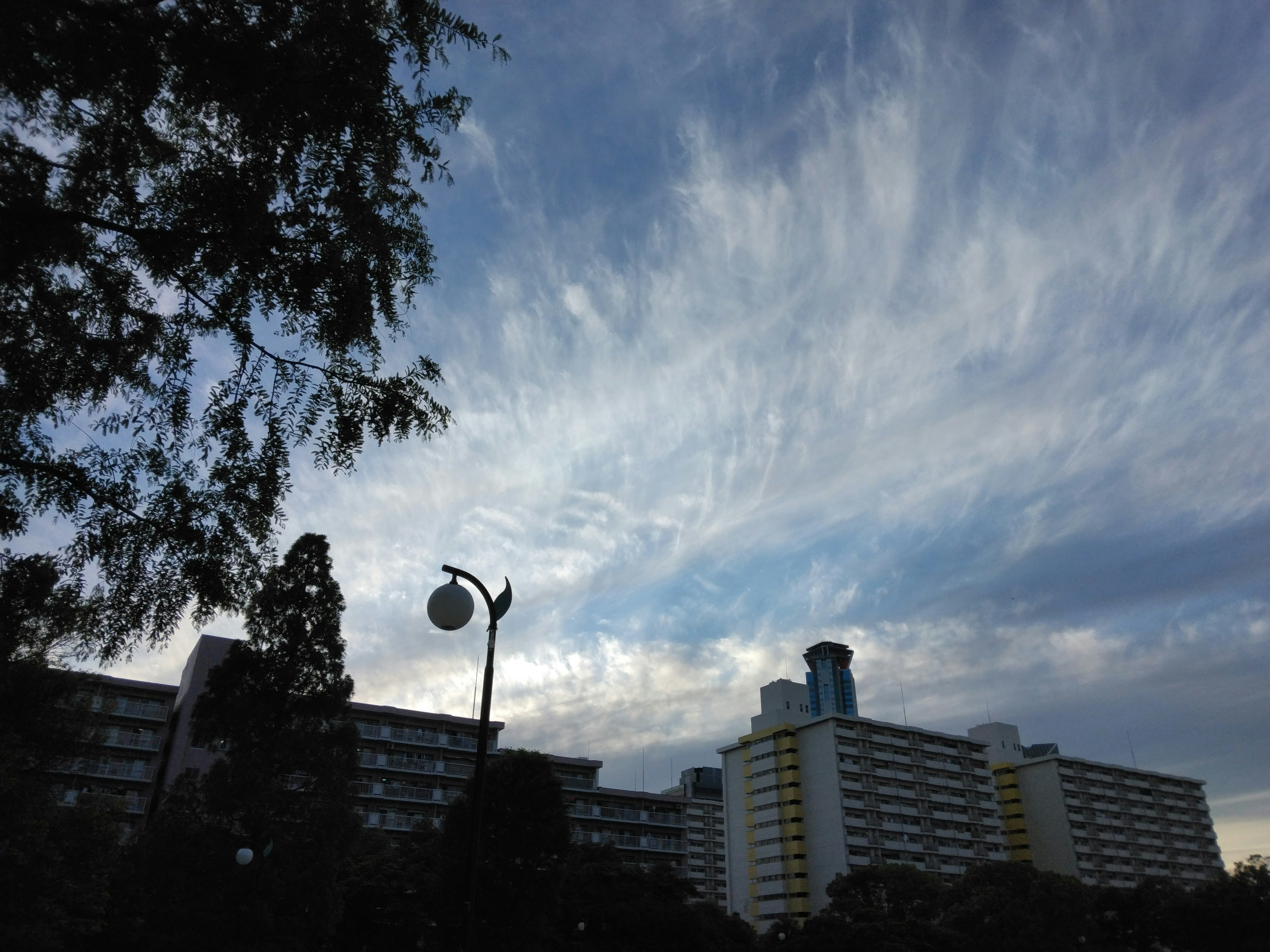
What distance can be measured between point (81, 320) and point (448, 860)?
102ft

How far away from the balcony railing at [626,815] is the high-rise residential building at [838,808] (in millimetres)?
21742

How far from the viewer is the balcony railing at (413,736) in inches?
2501

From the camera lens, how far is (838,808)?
282 ft

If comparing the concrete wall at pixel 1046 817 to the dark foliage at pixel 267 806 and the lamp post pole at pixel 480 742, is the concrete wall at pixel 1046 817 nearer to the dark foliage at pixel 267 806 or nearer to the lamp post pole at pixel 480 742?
the dark foliage at pixel 267 806

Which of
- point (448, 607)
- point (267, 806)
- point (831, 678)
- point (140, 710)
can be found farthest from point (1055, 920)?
point (831, 678)

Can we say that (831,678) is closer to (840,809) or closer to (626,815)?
(840,809)

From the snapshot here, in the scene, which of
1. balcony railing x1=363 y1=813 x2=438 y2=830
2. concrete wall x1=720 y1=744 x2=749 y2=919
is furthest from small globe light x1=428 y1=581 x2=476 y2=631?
concrete wall x1=720 y1=744 x2=749 y2=919

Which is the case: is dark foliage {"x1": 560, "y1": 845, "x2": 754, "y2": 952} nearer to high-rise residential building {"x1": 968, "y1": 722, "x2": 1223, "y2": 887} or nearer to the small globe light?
the small globe light

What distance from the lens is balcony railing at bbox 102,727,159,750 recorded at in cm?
5478

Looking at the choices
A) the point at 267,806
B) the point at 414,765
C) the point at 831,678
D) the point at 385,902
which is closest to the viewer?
the point at 267,806

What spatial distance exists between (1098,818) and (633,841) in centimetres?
7366

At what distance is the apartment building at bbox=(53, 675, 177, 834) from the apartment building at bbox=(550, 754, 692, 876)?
100 feet

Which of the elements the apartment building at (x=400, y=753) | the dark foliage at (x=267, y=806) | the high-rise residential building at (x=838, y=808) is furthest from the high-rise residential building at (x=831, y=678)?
the dark foliage at (x=267, y=806)

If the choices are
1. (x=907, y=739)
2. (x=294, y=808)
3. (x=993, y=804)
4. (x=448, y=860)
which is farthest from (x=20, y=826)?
(x=993, y=804)
